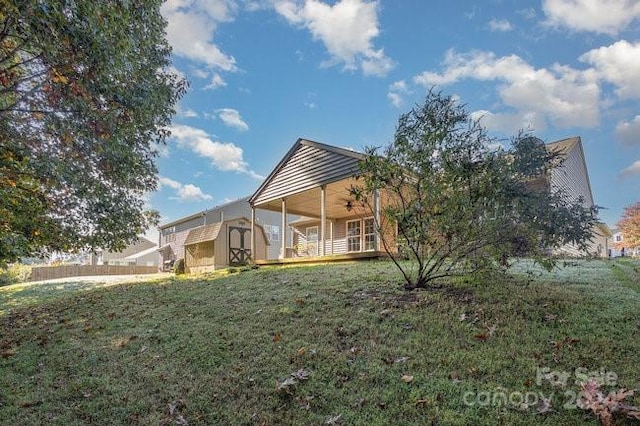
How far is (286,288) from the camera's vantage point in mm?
7793

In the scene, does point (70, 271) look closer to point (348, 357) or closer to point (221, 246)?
point (221, 246)

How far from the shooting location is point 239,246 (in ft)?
58.6

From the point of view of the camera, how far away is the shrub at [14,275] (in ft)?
63.9

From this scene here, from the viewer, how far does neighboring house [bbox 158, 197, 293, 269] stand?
29.7 metres

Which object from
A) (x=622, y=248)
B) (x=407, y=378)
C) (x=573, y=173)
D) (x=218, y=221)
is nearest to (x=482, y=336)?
(x=407, y=378)

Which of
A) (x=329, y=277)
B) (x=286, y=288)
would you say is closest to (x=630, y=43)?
(x=329, y=277)

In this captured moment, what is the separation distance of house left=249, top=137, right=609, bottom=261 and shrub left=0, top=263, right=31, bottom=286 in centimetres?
1436

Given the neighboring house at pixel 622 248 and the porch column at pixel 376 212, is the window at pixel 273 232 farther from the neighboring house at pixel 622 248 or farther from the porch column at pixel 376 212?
the neighboring house at pixel 622 248

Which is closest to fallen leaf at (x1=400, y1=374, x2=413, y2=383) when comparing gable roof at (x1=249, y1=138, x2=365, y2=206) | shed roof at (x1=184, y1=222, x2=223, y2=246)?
gable roof at (x1=249, y1=138, x2=365, y2=206)

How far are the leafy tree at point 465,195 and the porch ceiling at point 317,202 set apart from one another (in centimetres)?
612

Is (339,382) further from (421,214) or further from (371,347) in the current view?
(421,214)

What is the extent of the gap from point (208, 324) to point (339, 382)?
123 inches

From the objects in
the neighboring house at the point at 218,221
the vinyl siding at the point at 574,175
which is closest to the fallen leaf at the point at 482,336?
the vinyl siding at the point at 574,175

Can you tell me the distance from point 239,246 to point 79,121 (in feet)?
37.4
